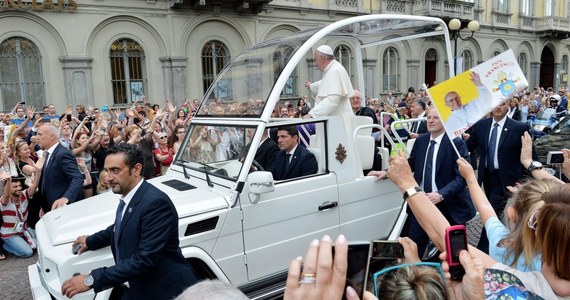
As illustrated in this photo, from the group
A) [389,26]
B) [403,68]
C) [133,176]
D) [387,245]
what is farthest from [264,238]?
[403,68]

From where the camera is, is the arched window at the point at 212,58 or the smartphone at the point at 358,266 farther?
the arched window at the point at 212,58

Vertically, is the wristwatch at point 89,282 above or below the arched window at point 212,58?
below

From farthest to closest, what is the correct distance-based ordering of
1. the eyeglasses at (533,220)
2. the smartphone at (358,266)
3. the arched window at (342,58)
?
1. the arched window at (342,58)
2. the eyeglasses at (533,220)
3. the smartphone at (358,266)

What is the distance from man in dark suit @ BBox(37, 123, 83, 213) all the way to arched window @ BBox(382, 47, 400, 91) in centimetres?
2091

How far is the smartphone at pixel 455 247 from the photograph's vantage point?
1.68 metres

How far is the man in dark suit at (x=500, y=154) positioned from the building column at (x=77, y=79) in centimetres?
1503

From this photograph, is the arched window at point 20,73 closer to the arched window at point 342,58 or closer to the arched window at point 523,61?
the arched window at point 342,58

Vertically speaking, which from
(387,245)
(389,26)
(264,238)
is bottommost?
(264,238)

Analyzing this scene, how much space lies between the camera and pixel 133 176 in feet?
9.62

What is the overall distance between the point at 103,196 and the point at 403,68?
75.2ft

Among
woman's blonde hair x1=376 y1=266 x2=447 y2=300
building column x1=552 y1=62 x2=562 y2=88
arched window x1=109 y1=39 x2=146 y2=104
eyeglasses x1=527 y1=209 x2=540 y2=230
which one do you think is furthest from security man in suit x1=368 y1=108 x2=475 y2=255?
building column x1=552 y1=62 x2=562 y2=88

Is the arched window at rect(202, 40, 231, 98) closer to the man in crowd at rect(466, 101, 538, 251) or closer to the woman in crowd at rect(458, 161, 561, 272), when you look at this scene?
the man in crowd at rect(466, 101, 538, 251)

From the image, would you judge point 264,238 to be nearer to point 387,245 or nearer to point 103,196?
point 103,196

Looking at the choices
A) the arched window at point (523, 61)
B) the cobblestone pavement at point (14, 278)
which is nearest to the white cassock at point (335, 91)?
the cobblestone pavement at point (14, 278)
